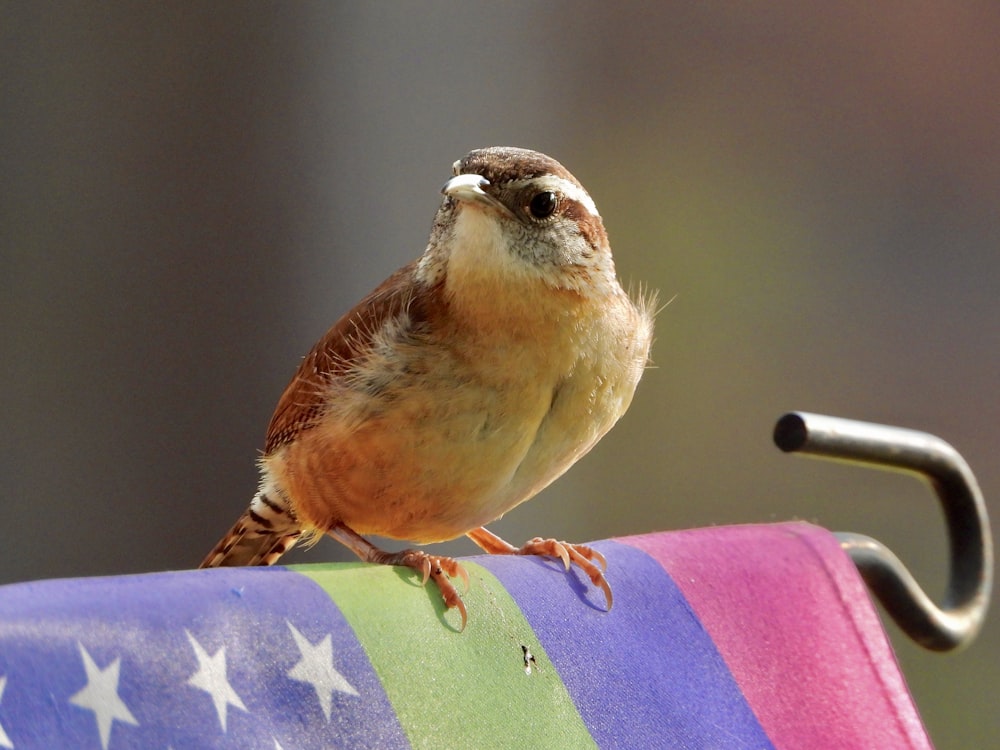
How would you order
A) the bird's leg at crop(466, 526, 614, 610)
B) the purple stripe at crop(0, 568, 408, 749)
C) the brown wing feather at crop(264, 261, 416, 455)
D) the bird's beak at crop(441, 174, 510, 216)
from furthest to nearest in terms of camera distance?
the brown wing feather at crop(264, 261, 416, 455), the bird's beak at crop(441, 174, 510, 216), the bird's leg at crop(466, 526, 614, 610), the purple stripe at crop(0, 568, 408, 749)

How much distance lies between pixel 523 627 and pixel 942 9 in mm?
6660

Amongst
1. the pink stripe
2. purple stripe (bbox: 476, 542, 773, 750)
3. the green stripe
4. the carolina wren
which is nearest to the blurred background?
the carolina wren

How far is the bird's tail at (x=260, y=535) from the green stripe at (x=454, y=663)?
0.94 meters

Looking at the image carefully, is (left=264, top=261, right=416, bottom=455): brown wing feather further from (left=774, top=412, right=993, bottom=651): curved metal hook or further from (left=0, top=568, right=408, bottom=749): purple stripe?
(left=0, top=568, right=408, bottom=749): purple stripe

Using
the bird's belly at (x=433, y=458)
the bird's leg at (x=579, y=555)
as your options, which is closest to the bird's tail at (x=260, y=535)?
the bird's belly at (x=433, y=458)

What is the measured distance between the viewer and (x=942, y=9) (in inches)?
285

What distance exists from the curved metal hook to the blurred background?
6.23ft

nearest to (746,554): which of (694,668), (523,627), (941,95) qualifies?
(694,668)

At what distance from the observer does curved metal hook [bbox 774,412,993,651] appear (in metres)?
2.08

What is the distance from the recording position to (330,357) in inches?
94.0

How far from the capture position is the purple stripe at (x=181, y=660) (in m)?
1.10

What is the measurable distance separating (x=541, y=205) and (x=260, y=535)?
0.96 meters

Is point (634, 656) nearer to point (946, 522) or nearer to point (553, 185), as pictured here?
point (553, 185)

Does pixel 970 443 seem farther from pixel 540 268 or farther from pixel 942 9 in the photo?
pixel 540 268
